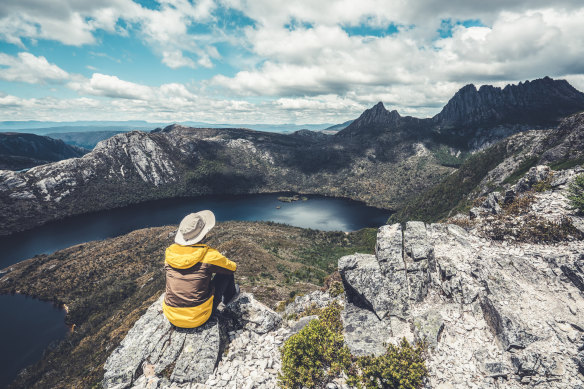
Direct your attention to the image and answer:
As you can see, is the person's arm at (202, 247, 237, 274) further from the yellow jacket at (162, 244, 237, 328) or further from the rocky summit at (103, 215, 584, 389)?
the rocky summit at (103, 215, 584, 389)

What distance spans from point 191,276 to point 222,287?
2.13 metres

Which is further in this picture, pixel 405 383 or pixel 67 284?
pixel 67 284

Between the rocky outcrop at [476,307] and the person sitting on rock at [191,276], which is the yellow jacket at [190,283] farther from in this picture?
the rocky outcrop at [476,307]

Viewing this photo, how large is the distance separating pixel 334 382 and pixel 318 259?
2007 inches

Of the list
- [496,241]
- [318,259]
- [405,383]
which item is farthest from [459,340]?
[318,259]

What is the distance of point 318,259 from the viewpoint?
59.4 meters

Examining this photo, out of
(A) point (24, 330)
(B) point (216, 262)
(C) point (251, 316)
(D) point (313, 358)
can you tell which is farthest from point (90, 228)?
(D) point (313, 358)

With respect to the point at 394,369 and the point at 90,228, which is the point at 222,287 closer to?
the point at 394,369

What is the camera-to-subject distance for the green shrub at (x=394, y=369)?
877cm

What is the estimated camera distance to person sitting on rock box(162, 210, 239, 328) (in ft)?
33.2

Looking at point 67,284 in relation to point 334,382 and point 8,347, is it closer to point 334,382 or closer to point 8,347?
point 8,347

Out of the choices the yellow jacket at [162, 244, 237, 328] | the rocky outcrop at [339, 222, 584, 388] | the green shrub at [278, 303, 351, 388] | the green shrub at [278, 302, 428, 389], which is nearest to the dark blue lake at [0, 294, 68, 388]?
the yellow jacket at [162, 244, 237, 328]

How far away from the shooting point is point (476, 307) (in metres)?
11.9

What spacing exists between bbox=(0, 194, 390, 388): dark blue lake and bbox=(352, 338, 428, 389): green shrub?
186 ft
